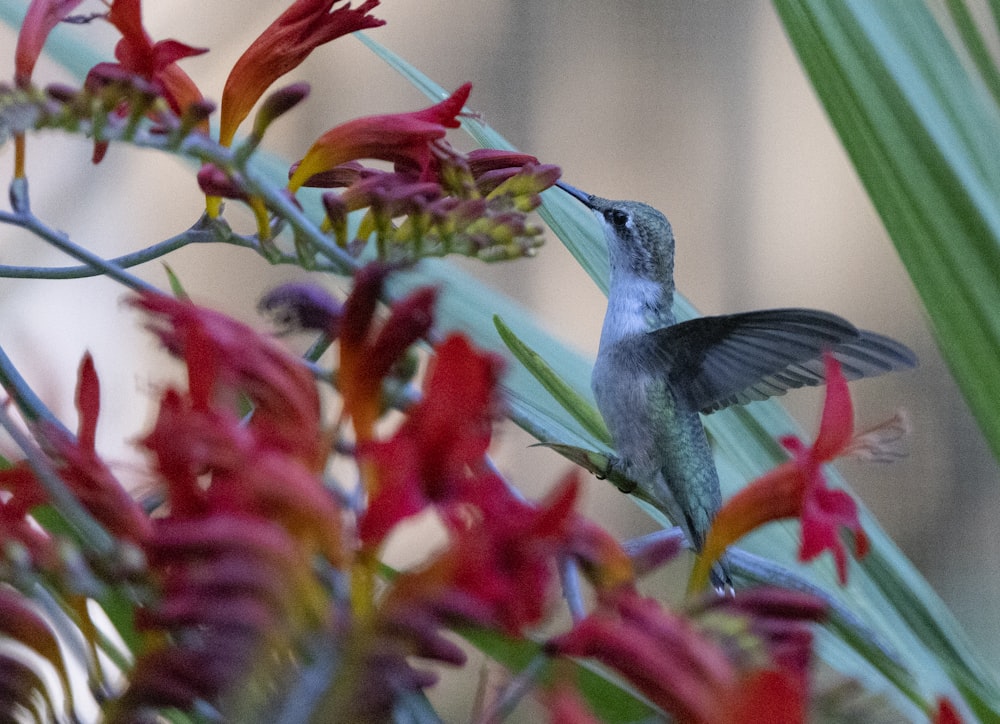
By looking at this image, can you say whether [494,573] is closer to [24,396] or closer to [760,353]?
[24,396]

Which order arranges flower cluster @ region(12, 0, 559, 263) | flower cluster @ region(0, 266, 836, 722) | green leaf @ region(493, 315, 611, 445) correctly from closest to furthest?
flower cluster @ region(0, 266, 836, 722)
flower cluster @ region(12, 0, 559, 263)
green leaf @ region(493, 315, 611, 445)

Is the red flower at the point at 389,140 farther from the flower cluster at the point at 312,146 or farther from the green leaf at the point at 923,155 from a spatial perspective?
the green leaf at the point at 923,155

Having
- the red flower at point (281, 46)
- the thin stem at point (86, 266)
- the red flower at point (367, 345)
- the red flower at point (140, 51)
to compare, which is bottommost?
the red flower at point (367, 345)

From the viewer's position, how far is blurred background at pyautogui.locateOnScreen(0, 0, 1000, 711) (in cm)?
186

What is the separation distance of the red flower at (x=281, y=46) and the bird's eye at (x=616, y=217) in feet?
1.43

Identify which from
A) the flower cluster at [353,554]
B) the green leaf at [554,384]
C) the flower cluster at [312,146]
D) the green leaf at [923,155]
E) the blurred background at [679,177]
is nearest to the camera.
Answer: the flower cluster at [353,554]

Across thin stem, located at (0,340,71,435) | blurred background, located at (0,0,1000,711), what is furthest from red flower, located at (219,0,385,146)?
blurred background, located at (0,0,1000,711)

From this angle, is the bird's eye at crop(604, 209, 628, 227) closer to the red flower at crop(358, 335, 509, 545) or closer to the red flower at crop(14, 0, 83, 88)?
the red flower at crop(14, 0, 83, 88)

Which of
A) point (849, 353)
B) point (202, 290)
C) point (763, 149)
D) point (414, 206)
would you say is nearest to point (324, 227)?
point (414, 206)

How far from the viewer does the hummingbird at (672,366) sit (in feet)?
2.21

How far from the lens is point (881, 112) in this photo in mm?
686

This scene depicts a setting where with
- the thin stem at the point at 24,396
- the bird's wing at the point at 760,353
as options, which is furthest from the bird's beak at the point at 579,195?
the thin stem at the point at 24,396

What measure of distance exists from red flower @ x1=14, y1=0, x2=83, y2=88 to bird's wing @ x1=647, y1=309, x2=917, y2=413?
359 millimetres

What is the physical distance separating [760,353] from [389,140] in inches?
14.7
